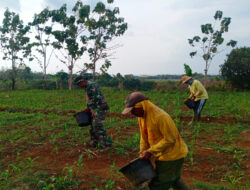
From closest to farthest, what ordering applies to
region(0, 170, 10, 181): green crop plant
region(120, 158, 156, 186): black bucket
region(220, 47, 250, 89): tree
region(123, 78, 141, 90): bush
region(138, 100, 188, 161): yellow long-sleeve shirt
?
region(138, 100, 188, 161): yellow long-sleeve shirt → region(120, 158, 156, 186): black bucket → region(0, 170, 10, 181): green crop plant → region(220, 47, 250, 89): tree → region(123, 78, 141, 90): bush

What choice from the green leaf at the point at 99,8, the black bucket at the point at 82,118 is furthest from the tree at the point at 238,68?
the black bucket at the point at 82,118

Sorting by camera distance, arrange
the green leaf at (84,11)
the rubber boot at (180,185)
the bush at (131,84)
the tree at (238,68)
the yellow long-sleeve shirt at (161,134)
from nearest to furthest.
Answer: the yellow long-sleeve shirt at (161,134) → the rubber boot at (180,185) → the tree at (238,68) → the green leaf at (84,11) → the bush at (131,84)

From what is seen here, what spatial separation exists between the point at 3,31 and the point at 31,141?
74.3 ft

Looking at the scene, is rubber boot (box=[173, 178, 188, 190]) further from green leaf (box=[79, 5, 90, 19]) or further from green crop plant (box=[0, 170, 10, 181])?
green leaf (box=[79, 5, 90, 19])

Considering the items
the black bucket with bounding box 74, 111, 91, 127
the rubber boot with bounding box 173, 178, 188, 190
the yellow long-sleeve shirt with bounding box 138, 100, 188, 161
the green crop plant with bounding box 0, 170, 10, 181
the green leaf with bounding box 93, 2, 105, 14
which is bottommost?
the green crop plant with bounding box 0, 170, 10, 181

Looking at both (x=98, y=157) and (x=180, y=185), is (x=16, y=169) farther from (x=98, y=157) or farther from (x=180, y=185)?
(x=180, y=185)

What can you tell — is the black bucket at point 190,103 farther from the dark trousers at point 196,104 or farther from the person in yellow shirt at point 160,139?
the person in yellow shirt at point 160,139

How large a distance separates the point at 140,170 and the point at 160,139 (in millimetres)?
374

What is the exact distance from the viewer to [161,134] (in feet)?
7.76

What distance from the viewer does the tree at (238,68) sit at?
1878cm

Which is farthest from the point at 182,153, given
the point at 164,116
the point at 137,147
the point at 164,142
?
the point at 137,147

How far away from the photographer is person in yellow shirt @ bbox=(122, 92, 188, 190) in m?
2.26

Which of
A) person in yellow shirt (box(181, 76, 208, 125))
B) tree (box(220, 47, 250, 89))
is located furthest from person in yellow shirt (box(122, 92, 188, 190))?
tree (box(220, 47, 250, 89))

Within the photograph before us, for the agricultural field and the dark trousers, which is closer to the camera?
the agricultural field
